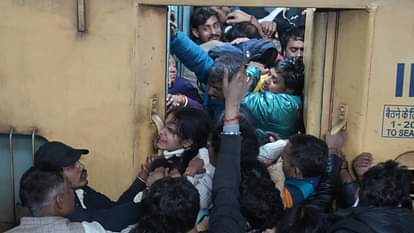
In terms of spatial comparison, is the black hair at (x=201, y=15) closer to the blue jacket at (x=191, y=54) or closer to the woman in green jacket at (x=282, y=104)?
the blue jacket at (x=191, y=54)

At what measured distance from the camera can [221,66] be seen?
2912 millimetres

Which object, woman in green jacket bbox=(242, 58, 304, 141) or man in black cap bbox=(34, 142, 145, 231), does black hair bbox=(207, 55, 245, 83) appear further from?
A: man in black cap bbox=(34, 142, 145, 231)

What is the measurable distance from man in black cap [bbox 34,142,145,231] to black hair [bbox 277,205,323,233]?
557 millimetres

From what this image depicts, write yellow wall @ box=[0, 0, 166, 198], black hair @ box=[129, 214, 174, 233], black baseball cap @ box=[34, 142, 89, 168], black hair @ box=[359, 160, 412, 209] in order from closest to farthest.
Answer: black hair @ box=[129, 214, 174, 233] → black hair @ box=[359, 160, 412, 209] → black baseball cap @ box=[34, 142, 89, 168] → yellow wall @ box=[0, 0, 166, 198]

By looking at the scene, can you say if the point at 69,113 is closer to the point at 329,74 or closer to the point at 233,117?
the point at 233,117

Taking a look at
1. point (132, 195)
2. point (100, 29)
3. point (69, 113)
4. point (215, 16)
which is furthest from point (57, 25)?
point (215, 16)

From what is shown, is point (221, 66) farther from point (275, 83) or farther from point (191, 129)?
point (191, 129)

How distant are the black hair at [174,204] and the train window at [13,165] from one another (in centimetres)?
75

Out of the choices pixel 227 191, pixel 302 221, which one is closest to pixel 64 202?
pixel 227 191

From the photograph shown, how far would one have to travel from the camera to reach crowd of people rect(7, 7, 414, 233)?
1.86 meters

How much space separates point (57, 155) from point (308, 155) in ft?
2.89

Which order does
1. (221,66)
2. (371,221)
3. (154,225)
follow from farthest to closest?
(221,66) < (154,225) < (371,221)

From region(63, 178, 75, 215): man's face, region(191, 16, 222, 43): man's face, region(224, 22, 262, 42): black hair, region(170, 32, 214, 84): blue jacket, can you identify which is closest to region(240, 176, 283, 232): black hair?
region(63, 178, 75, 215): man's face

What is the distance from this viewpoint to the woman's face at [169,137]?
245 cm
